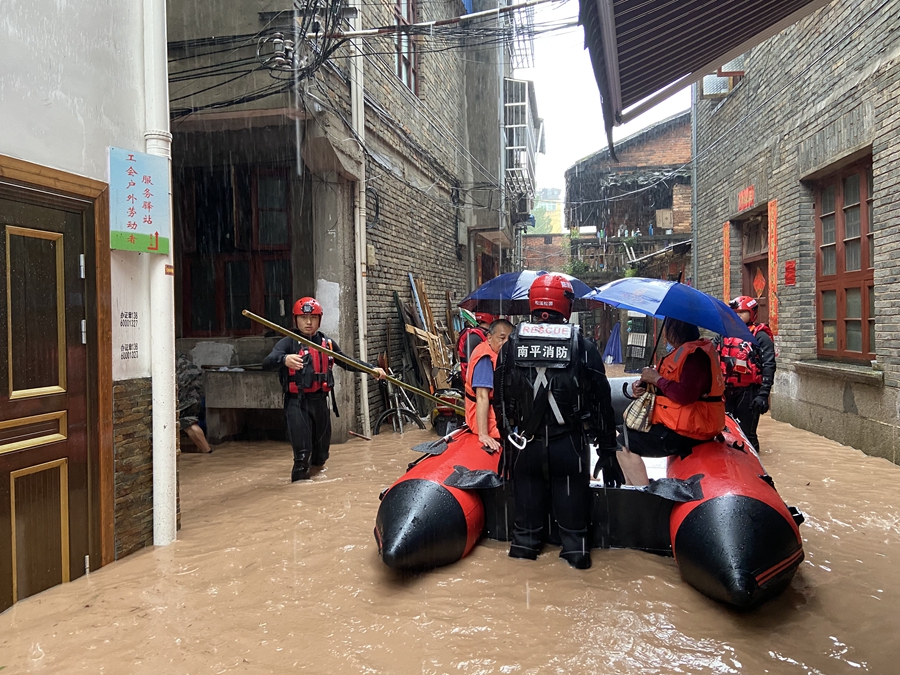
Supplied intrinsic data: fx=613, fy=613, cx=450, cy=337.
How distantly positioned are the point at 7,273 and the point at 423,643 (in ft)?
9.39

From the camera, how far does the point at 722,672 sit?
2701 millimetres

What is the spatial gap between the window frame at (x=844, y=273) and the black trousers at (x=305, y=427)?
236 inches

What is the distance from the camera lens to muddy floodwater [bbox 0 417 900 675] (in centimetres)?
281

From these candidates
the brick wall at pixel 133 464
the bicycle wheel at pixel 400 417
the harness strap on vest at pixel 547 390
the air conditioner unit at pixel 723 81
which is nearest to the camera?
the harness strap on vest at pixel 547 390

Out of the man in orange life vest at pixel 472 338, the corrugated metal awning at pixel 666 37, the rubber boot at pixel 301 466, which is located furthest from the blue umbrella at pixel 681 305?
the rubber boot at pixel 301 466

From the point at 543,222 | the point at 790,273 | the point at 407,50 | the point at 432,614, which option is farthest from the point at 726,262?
the point at 543,222

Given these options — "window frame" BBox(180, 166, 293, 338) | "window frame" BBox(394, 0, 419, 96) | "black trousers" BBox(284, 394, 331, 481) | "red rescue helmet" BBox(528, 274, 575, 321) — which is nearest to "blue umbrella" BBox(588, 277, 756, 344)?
"red rescue helmet" BBox(528, 274, 575, 321)

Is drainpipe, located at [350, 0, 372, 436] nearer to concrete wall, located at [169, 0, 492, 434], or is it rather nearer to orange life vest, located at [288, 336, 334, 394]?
concrete wall, located at [169, 0, 492, 434]

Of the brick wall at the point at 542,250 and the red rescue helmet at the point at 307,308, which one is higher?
the brick wall at the point at 542,250

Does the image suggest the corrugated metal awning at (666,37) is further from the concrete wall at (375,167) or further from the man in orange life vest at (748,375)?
the concrete wall at (375,167)

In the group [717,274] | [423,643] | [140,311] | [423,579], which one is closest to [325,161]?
[140,311]

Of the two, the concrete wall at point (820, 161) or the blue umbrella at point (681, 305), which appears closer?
the blue umbrella at point (681, 305)

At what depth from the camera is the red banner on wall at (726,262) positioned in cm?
1142

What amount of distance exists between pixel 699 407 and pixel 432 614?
2150 millimetres
